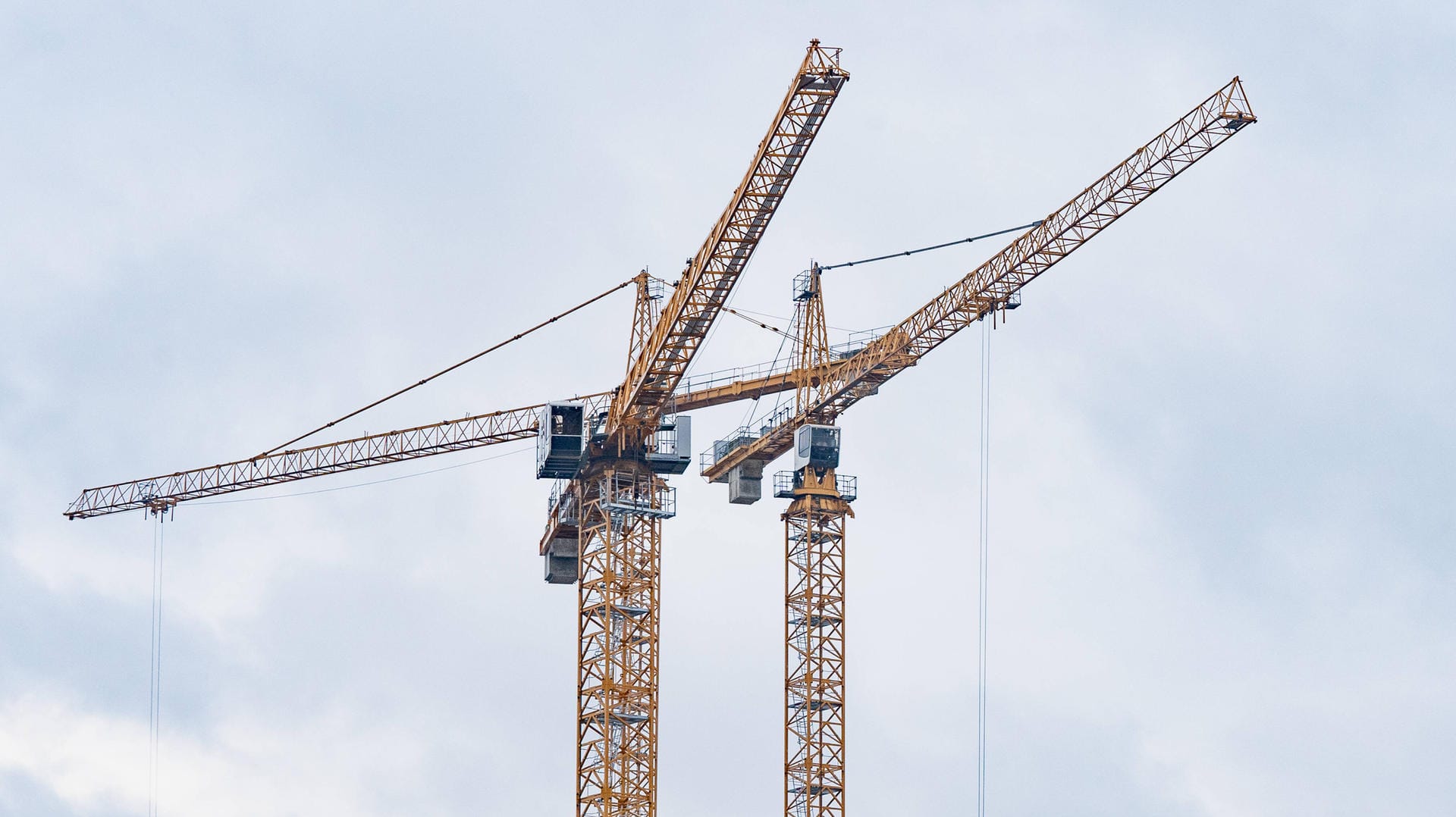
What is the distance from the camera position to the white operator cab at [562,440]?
13288 cm

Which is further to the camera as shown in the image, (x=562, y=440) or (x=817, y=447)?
(x=817, y=447)

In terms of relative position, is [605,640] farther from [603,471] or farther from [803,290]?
[803,290]

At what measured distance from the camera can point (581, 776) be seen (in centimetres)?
13112

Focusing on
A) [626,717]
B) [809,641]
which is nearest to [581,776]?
[626,717]

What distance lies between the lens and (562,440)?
13288cm

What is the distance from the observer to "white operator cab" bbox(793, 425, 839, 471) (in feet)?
445

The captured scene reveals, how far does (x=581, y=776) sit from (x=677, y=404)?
17119 mm

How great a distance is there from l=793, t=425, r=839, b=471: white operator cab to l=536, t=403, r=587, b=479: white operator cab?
32.1ft

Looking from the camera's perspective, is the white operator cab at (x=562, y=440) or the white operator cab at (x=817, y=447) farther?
the white operator cab at (x=817, y=447)

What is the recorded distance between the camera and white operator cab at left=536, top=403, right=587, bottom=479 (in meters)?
133

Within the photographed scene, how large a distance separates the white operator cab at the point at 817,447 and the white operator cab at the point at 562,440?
977 centimetres

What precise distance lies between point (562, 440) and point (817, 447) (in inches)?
444

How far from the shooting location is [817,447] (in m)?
136

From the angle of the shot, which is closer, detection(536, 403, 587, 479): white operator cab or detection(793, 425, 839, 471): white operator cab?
detection(536, 403, 587, 479): white operator cab
